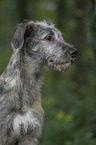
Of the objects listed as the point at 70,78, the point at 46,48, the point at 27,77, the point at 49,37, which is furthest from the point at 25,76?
the point at 70,78

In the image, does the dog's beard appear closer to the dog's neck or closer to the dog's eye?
the dog's neck

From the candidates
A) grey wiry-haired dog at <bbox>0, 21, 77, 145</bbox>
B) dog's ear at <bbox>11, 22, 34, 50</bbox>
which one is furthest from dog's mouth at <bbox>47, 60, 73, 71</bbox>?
dog's ear at <bbox>11, 22, 34, 50</bbox>

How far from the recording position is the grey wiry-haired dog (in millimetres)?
3648

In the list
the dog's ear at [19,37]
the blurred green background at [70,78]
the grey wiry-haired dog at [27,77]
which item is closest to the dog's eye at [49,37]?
the grey wiry-haired dog at [27,77]

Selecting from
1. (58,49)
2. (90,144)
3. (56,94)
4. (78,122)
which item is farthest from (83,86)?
(58,49)

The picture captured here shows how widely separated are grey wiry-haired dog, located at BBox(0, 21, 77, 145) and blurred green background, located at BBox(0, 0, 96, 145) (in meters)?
0.55

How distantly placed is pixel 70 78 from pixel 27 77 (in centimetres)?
740

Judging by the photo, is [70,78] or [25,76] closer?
[25,76]

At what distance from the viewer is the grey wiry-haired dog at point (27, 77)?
3.65 m

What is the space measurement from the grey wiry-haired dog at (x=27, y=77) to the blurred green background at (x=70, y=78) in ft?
1.81

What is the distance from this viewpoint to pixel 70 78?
1116cm

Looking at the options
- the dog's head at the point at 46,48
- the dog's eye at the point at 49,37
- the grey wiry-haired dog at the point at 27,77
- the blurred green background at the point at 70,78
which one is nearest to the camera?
the grey wiry-haired dog at the point at 27,77

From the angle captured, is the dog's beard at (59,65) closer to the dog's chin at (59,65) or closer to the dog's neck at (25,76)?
the dog's chin at (59,65)

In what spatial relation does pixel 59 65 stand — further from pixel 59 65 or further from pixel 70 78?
pixel 70 78
